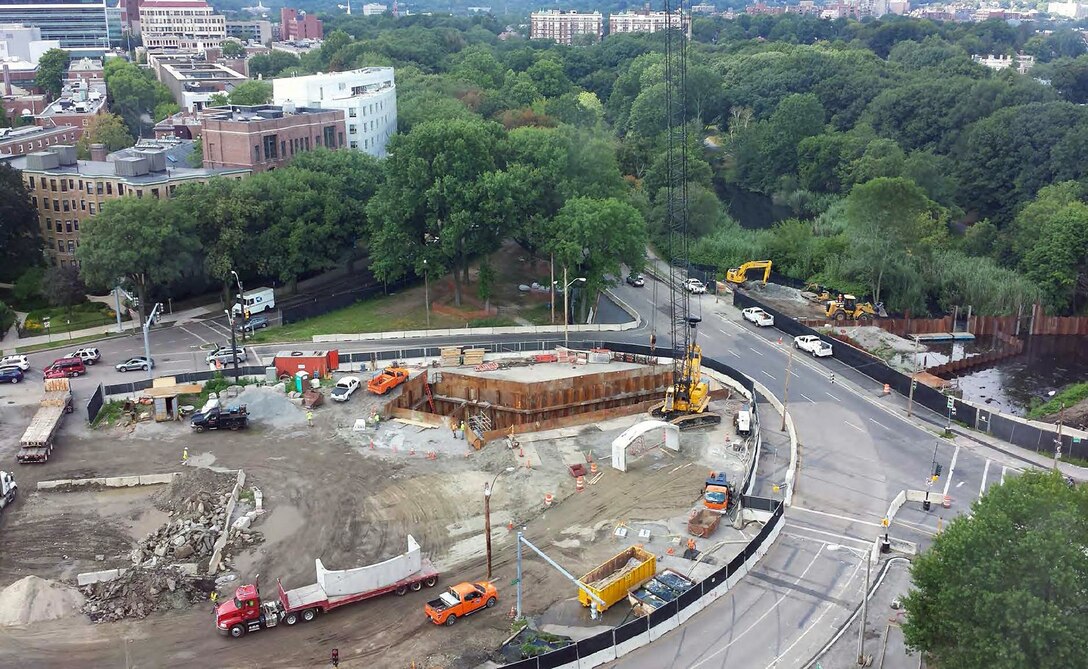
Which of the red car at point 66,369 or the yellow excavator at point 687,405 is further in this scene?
the red car at point 66,369

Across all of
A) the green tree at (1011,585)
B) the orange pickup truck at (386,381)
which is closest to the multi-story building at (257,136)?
the orange pickup truck at (386,381)

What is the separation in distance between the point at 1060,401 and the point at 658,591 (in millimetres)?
41716

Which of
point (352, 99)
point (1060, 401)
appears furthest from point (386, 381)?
point (352, 99)

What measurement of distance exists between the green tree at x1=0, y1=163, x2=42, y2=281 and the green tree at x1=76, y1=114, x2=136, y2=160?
3259 centimetres

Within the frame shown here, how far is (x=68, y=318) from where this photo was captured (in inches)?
3039

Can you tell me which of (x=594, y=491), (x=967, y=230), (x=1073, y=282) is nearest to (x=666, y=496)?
(x=594, y=491)

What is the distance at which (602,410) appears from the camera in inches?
2309

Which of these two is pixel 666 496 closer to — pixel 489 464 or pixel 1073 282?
pixel 489 464

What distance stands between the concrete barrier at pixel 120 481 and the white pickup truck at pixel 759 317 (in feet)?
143

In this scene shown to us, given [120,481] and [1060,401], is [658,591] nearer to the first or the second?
[120,481]

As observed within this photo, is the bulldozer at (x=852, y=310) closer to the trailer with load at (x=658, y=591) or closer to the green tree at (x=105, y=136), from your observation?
the trailer with load at (x=658, y=591)

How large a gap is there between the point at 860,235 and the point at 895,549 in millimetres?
51454

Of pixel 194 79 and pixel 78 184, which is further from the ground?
pixel 194 79

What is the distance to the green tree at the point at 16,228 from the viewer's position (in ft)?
262
